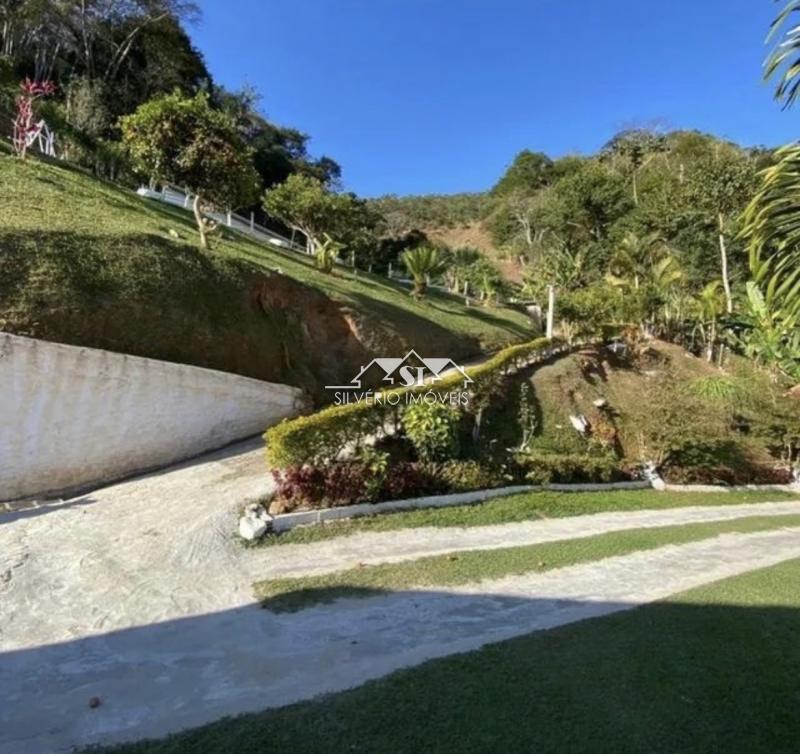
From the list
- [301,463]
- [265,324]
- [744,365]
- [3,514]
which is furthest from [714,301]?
[3,514]

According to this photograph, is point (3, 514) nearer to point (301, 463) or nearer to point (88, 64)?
point (301, 463)

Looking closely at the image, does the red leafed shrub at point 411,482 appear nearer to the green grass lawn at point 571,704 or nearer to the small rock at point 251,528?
the small rock at point 251,528

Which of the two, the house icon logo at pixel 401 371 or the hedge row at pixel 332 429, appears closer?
the hedge row at pixel 332 429

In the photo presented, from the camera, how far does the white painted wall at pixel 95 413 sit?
916 cm

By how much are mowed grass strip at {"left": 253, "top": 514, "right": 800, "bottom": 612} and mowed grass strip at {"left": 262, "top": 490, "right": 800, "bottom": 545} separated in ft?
4.28

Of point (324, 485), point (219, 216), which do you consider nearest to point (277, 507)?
point (324, 485)

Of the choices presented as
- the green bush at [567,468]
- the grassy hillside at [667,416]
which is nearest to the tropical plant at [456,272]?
the grassy hillside at [667,416]

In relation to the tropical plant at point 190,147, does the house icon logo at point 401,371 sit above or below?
below

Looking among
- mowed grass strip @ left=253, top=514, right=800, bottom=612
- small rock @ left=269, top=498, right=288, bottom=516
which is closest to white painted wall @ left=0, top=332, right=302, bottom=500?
small rock @ left=269, top=498, right=288, bottom=516

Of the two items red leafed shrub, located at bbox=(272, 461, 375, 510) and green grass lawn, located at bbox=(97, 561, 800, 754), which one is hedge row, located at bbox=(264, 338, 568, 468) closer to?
red leafed shrub, located at bbox=(272, 461, 375, 510)

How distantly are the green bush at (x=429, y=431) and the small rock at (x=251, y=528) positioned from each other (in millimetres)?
3750

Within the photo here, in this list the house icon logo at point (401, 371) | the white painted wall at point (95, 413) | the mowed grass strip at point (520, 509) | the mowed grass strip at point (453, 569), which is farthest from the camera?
the house icon logo at point (401, 371)

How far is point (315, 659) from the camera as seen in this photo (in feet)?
16.2

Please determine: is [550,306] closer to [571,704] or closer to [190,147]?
[190,147]
